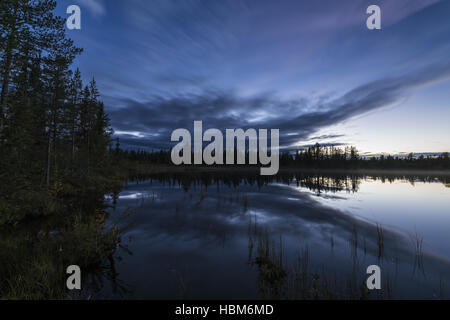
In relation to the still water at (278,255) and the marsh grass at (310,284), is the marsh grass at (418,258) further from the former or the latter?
the marsh grass at (310,284)

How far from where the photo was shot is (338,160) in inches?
4995

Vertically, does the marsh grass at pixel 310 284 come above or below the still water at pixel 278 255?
above

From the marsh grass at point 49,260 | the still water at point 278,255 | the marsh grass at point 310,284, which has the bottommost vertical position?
the still water at point 278,255

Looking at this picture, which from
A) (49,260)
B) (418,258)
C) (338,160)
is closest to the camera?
(49,260)

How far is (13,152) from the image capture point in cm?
1029

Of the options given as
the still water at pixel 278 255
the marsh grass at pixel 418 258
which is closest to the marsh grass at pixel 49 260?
the still water at pixel 278 255

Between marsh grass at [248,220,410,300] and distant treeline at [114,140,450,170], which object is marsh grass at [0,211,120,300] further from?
distant treeline at [114,140,450,170]

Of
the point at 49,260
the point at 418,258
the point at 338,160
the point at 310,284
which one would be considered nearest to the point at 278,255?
the point at 310,284

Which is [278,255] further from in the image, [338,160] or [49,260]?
[338,160]

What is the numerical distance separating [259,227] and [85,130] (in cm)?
4017

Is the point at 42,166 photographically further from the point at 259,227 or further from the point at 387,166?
the point at 387,166

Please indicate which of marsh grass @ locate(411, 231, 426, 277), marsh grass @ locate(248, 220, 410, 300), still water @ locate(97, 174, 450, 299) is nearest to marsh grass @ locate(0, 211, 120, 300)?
still water @ locate(97, 174, 450, 299)

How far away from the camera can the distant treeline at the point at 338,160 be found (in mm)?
120625
